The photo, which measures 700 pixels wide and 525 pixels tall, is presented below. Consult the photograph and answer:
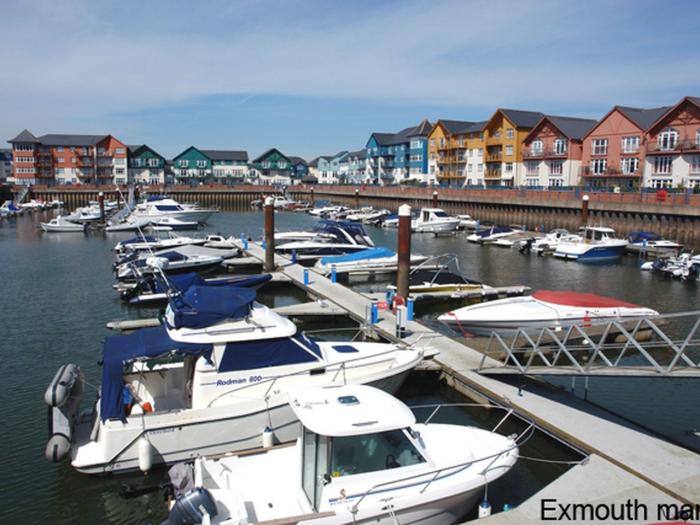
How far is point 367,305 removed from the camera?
76.0 feet

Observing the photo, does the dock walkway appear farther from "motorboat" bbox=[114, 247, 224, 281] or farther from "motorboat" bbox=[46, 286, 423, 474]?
"motorboat" bbox=[114, 247, 224, 281]

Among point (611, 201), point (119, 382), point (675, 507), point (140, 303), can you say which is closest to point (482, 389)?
point (675, 507)

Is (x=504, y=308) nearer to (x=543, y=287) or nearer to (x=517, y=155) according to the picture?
(x=543, y=287)

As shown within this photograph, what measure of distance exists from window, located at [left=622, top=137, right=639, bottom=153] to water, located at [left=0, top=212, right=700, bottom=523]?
95.6ft

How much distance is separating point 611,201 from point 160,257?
4045 cm

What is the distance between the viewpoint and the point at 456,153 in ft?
316

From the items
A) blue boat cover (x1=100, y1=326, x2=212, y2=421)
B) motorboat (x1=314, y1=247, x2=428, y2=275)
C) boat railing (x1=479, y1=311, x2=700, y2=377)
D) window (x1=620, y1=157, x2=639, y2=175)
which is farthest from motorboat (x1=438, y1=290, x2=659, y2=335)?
window (x1=620, y1=157, x2=639, y2=175)

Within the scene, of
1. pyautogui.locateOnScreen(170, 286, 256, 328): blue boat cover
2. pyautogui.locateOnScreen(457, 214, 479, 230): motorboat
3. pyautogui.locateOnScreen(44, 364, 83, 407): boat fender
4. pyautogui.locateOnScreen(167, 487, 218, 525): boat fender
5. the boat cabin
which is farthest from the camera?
pyautogui.locateOnScreen(457, 214, 479, 230): motorboat

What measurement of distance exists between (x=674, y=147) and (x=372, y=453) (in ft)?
204

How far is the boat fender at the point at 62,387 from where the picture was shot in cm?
1078

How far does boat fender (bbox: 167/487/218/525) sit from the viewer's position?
26.9ft

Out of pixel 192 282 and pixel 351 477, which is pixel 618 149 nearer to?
pixel 192 282

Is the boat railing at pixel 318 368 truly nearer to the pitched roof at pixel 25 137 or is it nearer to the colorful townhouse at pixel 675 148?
the colorful townhouse at pixel 675 148

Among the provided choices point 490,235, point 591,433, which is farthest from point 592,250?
point 591,433
